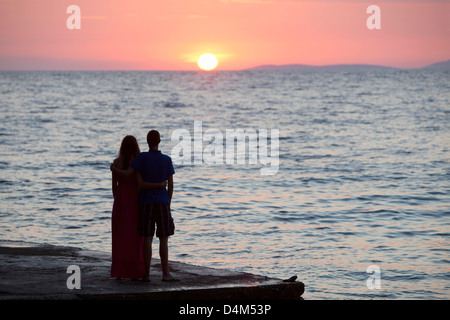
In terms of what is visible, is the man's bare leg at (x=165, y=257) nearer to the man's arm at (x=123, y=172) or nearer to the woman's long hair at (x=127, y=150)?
the man's arm at (x=123, y=172)

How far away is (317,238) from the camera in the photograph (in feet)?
46.9

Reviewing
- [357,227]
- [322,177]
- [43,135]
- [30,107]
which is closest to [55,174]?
[322,177]

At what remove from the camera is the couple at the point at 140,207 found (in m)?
8.16

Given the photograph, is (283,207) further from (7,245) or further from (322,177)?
(7,245)

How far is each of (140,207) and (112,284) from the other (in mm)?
954

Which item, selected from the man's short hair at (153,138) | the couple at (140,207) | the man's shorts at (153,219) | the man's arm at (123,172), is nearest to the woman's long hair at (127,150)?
the couple at (140,207)

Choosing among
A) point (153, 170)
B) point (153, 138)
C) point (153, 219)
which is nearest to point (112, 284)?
point (153, 219)

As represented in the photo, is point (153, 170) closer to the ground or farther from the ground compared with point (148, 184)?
farther from the ground

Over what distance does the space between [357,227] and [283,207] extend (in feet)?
9.38

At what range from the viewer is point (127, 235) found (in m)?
8.40

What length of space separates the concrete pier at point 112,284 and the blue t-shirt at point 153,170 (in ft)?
3.33

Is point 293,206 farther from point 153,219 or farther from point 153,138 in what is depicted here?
point 153,138

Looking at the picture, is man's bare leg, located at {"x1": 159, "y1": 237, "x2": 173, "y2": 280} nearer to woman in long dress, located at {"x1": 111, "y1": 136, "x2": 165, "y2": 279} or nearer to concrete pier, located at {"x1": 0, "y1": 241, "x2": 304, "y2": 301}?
concrete pier, located at {"x1": 0, "y1": 241, "x2": 304, "y2": 301}

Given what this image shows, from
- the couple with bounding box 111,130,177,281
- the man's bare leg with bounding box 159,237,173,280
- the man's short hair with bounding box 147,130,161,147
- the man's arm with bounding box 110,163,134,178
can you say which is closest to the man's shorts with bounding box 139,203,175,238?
the couple with bounding box 111,130,177,281
